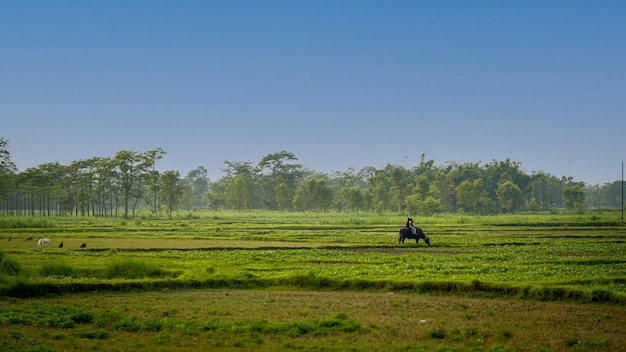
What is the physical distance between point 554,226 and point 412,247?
3005 cm

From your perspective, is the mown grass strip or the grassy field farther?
the mown grass strip

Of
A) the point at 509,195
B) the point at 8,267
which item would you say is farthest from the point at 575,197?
the point at 8,267

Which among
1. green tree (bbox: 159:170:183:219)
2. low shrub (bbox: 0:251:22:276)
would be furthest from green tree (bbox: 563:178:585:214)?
low shrub (bbox: 0:251:22:276)

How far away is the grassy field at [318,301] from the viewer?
1420cm

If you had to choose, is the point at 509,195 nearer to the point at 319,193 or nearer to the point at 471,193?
the point at 471,193

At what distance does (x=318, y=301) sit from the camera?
19469 mm

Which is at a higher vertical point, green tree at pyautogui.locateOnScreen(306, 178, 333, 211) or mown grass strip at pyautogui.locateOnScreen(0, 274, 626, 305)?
green tree at pyautogui.locateOnScreen(306, 178, 333, 211)

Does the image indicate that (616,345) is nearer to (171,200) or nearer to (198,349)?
(198,349)

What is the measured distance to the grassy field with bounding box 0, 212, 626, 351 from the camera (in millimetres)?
14195

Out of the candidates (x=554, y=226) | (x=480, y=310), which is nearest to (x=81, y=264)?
(x=480, y=310)

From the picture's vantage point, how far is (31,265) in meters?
27.0

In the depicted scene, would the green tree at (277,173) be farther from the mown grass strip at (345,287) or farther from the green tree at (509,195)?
the mown grass strip at (345,287)

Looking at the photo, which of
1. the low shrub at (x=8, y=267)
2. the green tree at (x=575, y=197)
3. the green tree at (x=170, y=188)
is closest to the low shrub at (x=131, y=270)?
the low shrub at (x=8, y=267)

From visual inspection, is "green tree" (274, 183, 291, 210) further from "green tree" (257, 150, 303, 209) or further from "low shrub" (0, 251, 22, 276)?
"low shrub" (0, 251, 22, 276)
